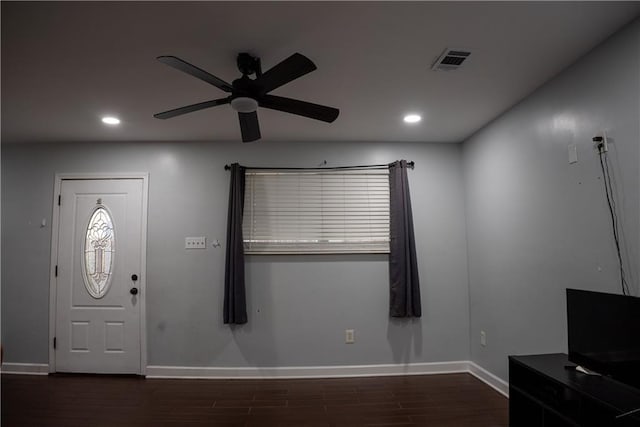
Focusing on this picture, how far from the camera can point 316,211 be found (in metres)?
3.94

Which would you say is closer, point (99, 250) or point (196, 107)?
point (196, 107)

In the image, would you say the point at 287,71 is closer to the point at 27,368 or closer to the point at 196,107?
the point at 196,107

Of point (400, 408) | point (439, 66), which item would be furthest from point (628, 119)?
point (400, 408)

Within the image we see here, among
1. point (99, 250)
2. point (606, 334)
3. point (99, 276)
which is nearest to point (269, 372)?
point (99, 276)

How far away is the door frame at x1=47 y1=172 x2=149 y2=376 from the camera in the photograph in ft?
12.4

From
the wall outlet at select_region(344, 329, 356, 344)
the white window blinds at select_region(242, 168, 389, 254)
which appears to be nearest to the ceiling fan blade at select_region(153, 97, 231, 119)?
the white window blinds at select_region(242, 168, 389, 254)

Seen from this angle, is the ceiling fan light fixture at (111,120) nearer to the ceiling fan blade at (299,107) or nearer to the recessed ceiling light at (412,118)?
the ceiling fan blade at (299,107)

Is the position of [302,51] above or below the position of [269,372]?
above

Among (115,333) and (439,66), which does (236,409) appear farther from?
(439,66)

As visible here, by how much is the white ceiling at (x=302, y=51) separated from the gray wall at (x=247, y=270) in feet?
2.37

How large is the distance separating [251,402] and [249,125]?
2433 mm

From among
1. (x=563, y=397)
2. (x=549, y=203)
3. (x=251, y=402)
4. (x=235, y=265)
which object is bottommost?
(x=251, y=402)

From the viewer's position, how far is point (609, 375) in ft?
6.06

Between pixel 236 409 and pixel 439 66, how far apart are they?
3155mm
